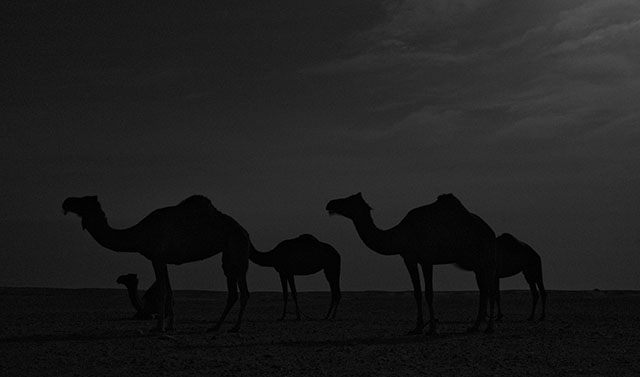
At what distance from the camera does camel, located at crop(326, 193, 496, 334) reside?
16.1 meters

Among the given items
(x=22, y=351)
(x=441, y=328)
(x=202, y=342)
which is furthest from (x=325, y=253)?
(x=22, y=351)

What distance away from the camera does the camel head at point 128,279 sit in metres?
22.2

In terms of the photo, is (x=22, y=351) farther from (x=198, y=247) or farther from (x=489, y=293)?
(x=489, y=293)

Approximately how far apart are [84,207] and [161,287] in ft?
7.80

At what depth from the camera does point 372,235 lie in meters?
16.5

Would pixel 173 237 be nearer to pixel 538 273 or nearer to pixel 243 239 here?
pixel 243 239

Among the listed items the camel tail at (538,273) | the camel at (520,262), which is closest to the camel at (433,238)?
the camel at (520,262)

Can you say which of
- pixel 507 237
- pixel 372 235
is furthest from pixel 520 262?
pixel 372 235

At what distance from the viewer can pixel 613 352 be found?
12.9m

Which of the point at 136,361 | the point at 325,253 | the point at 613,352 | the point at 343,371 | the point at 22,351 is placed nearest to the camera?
the point at 343,371

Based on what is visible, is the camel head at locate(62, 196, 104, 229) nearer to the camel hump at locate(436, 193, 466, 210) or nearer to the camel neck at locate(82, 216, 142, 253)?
the camel neck at locate(82, 216, 142, 253)

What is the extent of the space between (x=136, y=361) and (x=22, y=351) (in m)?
2.41

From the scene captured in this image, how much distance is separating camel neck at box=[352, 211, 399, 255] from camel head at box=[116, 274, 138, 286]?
345 inches

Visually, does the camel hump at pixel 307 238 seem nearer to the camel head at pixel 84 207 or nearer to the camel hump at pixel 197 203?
the camel hump at pixel 197 203
